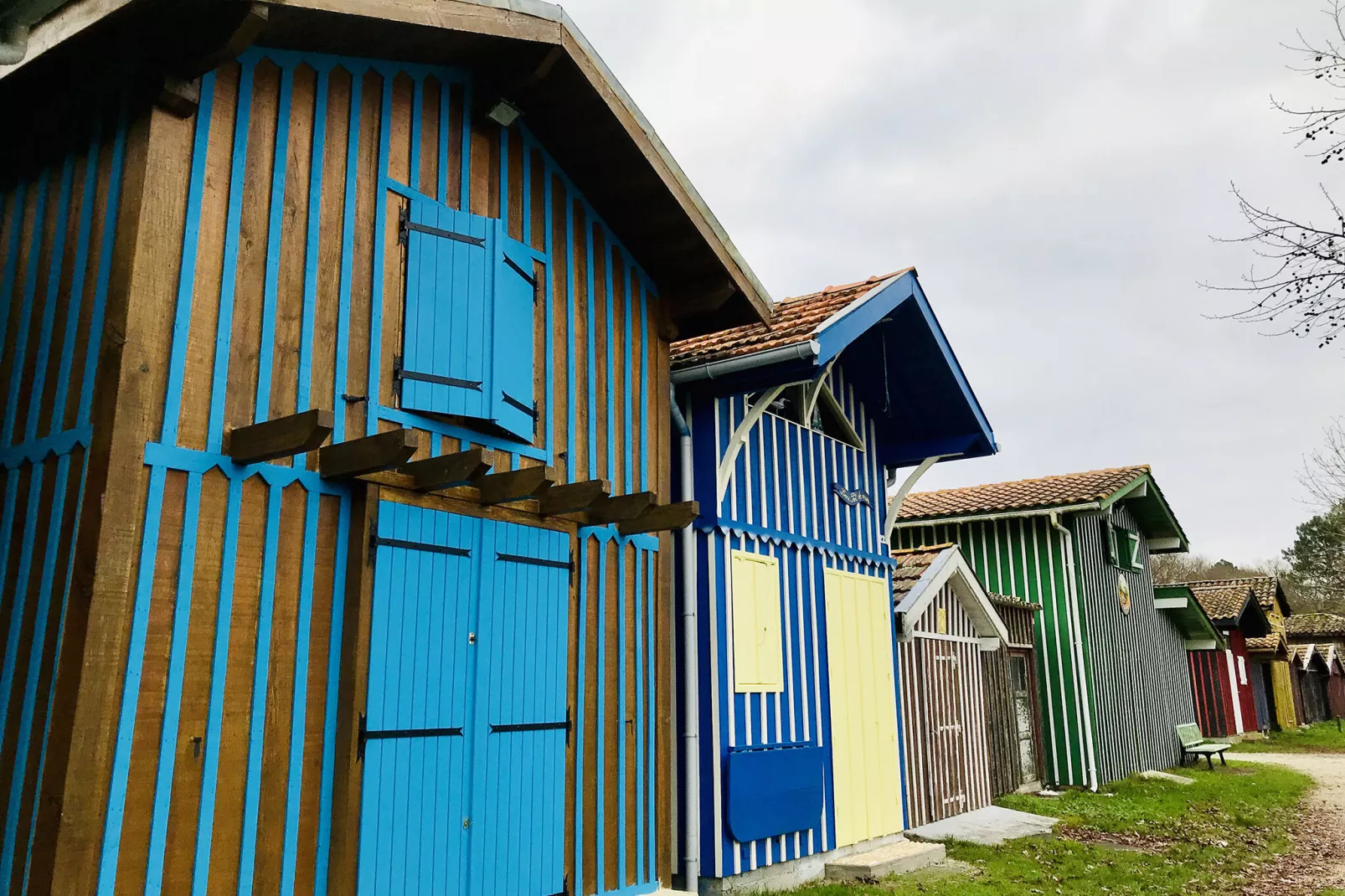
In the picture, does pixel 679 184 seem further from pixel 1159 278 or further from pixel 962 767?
pixel 962 767

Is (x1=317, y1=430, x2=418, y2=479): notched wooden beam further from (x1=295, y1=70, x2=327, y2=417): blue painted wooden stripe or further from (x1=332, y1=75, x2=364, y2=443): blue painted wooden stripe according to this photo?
(x1=295, y1=70, x2=327, y2=417): blue painted wooden stripe

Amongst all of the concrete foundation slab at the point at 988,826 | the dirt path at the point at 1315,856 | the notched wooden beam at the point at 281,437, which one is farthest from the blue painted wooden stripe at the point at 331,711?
the dirt path at the point at 1315,856

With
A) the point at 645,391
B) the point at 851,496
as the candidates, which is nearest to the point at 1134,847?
the point at 851,496

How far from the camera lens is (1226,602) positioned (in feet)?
95.0

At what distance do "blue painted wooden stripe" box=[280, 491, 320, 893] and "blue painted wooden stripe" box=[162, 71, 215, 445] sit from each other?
2.74 feet

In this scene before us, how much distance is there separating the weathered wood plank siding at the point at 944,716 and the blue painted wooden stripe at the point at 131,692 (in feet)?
27.3

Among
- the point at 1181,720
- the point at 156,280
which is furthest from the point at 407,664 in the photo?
the point at 1181,720

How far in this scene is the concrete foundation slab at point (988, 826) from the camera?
36.3 feet

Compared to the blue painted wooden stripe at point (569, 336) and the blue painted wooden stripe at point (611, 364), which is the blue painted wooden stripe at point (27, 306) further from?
the blue painted wooden stripe at point (611, 364)

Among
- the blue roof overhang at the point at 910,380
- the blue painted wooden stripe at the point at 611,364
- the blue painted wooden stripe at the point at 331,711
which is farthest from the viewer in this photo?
the blue roof overhang at the point at 910,380

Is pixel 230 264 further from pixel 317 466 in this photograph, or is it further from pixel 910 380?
pixel 910 380

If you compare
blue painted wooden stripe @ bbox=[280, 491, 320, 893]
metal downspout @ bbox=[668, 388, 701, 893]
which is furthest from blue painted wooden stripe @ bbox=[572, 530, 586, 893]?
blue painted wooden stripe @ bbox=[280, 491, 320, 893]

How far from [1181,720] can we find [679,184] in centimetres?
1960

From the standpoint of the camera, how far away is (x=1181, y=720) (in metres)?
21.6
